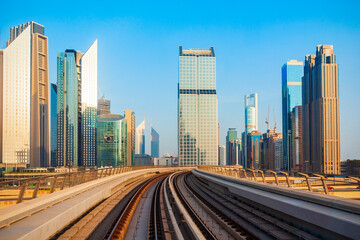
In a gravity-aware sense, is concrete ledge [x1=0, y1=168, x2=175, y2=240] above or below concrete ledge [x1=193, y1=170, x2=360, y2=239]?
below

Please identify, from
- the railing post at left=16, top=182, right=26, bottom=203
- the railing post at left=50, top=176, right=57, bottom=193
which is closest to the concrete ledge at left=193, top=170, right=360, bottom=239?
the railing post at left=16, top=182, right=26, bottom=203

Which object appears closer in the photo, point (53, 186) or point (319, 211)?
point (319, 211)

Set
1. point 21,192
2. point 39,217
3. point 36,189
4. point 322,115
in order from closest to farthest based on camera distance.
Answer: point 39,217
point 21,192
point 36,189
point 322,115

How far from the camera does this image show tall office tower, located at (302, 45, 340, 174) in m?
165

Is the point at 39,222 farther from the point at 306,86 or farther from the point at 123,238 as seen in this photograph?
Answer: the point at 306,86

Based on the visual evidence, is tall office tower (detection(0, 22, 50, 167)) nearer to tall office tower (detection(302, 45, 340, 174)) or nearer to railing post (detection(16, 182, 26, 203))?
tall office tower (detection(302, 45, 340, 174))

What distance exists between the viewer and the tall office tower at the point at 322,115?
6496 inches

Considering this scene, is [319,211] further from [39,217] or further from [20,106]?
[20,106]

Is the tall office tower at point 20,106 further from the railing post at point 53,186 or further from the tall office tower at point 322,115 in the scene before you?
the railing post at point 53,186

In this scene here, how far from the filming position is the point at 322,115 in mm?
175250

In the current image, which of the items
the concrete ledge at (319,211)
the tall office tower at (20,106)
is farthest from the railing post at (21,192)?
the tall office tower at (20,106)

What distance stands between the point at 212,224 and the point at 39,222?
7.15 meters

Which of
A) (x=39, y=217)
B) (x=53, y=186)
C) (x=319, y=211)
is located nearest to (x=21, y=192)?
(x=39, y=217)

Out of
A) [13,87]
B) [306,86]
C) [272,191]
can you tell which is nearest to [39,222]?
[272,191]
